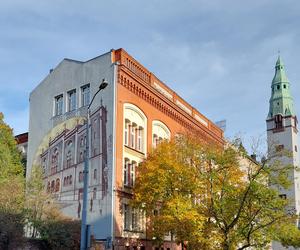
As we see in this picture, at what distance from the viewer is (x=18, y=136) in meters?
53.0

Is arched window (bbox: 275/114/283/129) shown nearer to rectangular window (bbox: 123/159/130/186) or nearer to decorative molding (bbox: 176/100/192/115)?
decorative molding (bbox: 176/100/192/115)

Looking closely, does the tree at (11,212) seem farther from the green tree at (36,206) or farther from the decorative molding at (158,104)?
the decorative molding at (158,104)

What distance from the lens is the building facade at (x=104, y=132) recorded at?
33.6 metres

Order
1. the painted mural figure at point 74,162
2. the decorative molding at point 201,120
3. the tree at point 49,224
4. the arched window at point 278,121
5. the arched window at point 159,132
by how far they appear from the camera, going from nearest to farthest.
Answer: the tree at point 49,224 → the painted mural figure at point 74,162 → the arched window at point 159,132 → the decorative molding at point 201,120 → the arched window at point 278,121

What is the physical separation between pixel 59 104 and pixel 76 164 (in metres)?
6.49

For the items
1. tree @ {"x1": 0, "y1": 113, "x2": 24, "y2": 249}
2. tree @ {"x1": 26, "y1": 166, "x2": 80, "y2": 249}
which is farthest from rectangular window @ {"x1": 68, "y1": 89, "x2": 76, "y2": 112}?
tree @ {"x1": 0, "y1": 113, "x2": 24, "y2": 249}

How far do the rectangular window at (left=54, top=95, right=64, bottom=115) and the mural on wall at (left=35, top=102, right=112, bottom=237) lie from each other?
164 centimetres

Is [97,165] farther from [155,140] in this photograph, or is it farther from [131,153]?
[155,140]

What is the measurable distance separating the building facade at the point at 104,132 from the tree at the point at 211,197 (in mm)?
1780

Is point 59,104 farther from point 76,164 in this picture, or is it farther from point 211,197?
point 211,197

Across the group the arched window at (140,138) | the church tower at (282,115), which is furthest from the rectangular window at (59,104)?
the church tower at (282,115)

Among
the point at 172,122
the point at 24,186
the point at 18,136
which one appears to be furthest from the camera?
the point at 18,136

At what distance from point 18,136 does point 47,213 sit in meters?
23.3

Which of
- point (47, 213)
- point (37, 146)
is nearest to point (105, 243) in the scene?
point (47, 213)
